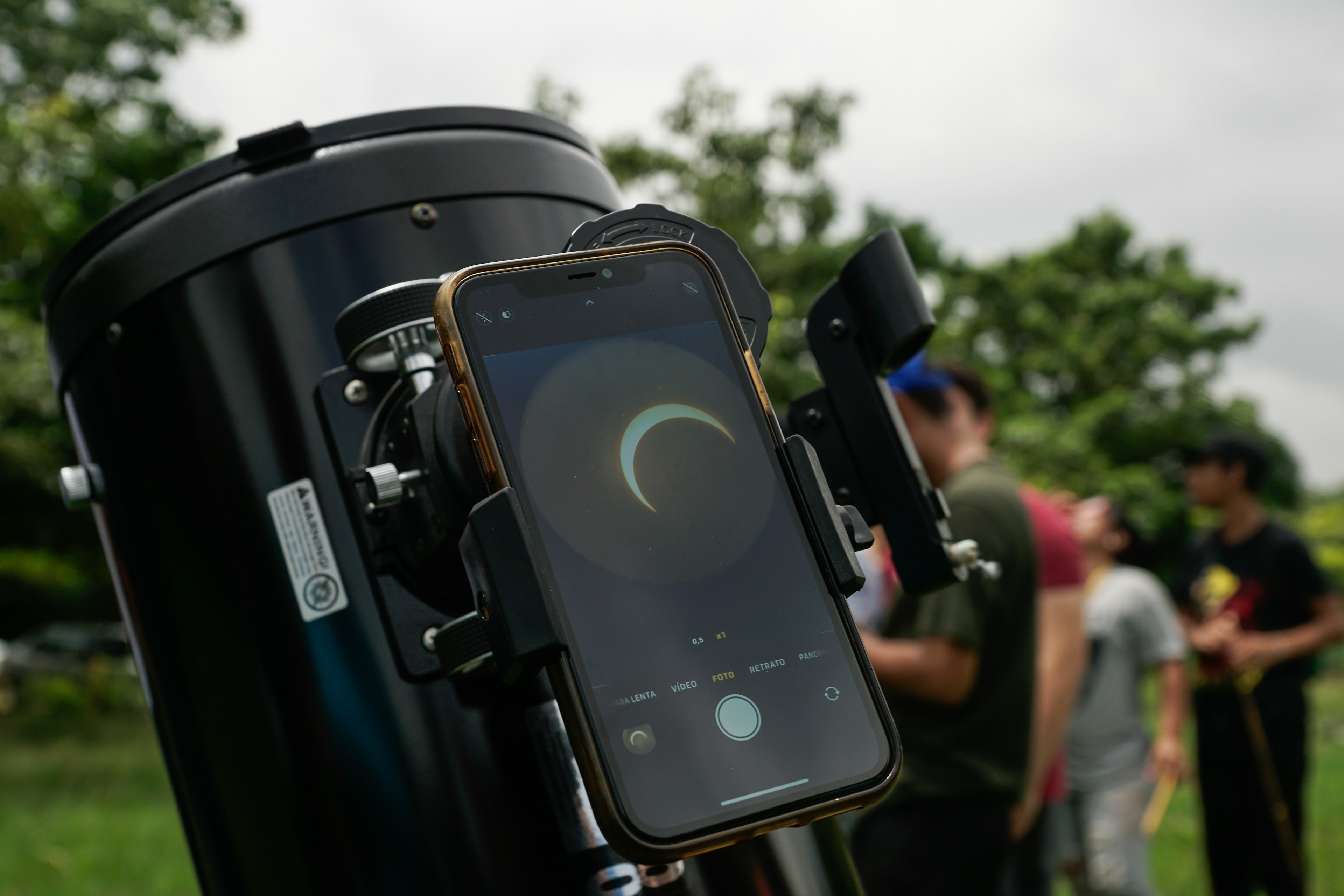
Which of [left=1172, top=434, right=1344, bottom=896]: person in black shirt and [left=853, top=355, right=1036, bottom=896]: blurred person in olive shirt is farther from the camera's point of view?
[left=1172, top=434, right=1344, bottom=896]: person in black shirt

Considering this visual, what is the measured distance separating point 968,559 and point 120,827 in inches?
278

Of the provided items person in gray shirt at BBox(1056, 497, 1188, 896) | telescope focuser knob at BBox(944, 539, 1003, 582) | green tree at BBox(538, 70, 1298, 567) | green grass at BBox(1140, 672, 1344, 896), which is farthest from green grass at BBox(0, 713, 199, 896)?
green tree at BBox(538, 70, 1298, 567)

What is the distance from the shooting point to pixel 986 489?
228 centimetres

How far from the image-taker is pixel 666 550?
2.47 ft

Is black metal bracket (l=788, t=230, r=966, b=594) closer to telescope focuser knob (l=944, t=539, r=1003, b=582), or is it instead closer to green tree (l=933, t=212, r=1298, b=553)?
telescope focuser knob (l=944, t=539, r=1003, b=582)

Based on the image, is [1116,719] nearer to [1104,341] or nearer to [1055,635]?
[1055,635]

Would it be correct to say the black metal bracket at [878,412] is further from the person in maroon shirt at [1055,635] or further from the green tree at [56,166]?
the green tree at [56,166]

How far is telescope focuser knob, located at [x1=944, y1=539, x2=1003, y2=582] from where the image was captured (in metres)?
1.07

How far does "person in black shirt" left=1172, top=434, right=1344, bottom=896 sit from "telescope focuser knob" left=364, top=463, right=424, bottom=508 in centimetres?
394

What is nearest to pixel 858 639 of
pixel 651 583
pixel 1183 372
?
pixel 651 583

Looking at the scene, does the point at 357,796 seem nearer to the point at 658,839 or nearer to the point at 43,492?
the point at 658,839

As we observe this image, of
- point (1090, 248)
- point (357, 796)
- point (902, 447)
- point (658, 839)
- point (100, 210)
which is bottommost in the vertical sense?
point (658, 839)

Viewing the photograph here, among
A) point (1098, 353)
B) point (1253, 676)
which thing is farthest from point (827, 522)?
point (1098, 353)

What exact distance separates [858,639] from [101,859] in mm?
6348
